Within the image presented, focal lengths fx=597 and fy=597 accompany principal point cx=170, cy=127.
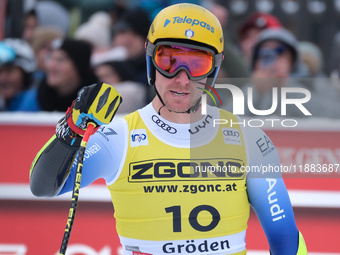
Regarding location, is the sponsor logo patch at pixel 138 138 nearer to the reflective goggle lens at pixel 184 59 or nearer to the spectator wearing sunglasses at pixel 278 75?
the reflective goggle lens at pixel 184 59

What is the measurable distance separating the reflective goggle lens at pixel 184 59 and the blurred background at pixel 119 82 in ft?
5.12

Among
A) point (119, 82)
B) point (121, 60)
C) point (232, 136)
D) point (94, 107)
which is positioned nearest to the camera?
point (94, 107)

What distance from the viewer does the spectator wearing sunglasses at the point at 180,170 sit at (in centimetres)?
291

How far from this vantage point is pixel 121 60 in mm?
5816

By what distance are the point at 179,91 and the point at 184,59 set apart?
0.53 ft

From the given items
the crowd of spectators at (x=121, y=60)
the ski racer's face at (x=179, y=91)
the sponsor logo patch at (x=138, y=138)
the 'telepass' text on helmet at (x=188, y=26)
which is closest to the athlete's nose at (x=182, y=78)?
the ski racer's face at (x=179, y=91)

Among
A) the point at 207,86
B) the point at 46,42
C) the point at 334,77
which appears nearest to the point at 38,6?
the point at 46,42

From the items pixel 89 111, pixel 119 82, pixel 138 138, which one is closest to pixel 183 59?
pixel 138 138

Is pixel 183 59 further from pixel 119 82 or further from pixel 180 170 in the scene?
pixel 119 82

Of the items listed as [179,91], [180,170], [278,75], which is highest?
[278,75]

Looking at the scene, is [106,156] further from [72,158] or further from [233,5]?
[233,5]

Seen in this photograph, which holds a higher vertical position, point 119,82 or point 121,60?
point 121,60

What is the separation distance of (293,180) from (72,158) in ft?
7.58

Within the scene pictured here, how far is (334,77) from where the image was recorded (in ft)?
17.6
